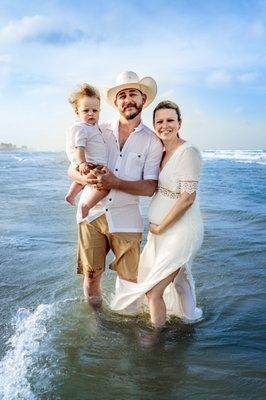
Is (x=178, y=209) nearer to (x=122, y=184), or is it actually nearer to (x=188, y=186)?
(x=188, y=186)

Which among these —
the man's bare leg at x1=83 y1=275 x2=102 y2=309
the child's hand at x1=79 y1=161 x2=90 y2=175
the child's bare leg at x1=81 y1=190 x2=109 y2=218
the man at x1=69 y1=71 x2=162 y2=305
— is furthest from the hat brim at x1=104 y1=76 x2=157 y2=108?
the man's bare leg at x1=83 y1=275 x2=102 y2=309

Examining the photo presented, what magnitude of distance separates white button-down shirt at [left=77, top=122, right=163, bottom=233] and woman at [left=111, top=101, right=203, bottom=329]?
0.12m

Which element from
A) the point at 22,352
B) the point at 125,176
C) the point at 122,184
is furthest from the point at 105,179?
the point at 22,352

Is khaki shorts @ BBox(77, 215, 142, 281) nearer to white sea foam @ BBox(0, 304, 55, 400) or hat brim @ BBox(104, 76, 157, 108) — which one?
white sea foam @ BBox(0, 304, 55, 400)

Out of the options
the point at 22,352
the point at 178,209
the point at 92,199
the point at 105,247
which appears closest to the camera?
the point at 22,352

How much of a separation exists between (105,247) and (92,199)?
2.15 ft

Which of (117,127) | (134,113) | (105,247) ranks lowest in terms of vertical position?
(105,247)

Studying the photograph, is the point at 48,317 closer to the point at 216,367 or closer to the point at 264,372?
the point at 216,367

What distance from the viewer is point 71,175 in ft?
14.4

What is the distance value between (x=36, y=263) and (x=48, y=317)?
2055 millimetres

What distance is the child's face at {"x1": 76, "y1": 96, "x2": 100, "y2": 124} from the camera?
414 cm

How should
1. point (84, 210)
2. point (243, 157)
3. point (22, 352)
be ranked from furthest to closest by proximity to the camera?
point (243, 157), point (84, 210), point (22, 352)

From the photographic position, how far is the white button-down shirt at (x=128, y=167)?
13.6 feet

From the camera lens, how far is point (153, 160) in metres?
4.15
